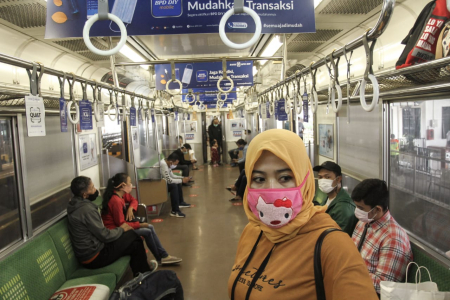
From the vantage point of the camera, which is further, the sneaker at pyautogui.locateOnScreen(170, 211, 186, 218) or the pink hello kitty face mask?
the sneaker at pyautogui.locateOnScreen(170, 211, 186, 218)

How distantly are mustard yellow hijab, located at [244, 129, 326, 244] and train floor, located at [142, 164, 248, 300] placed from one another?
10.2ft

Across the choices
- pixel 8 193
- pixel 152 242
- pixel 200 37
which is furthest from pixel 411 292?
pixel 200 37

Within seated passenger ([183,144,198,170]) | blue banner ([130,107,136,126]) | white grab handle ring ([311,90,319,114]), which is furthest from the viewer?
seated passenger ([183,144,198,170])

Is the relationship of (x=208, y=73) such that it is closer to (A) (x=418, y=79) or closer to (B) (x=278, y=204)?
(A) (x=418, y=79)

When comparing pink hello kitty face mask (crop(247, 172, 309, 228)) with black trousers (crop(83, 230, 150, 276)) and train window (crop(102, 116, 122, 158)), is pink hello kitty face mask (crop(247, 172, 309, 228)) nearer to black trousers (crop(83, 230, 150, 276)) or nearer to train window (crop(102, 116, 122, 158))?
black trousers (crop(83, 230, 150, 276))

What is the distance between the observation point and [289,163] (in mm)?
1287

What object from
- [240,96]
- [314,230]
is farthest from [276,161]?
[240,96]

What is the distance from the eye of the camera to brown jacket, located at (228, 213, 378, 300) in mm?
1039

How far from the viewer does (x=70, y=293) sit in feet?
10.8

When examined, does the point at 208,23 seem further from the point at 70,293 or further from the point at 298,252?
the point at 70,293

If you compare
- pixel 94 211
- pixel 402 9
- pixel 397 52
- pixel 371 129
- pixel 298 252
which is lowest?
pixel 94 211

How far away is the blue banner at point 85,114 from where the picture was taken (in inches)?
153

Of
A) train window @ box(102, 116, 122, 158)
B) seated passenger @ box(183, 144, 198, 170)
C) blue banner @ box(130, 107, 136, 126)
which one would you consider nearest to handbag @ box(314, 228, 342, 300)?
blue banner @ box(130, 107, 136, 126)

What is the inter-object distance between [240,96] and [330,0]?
1182 cm
